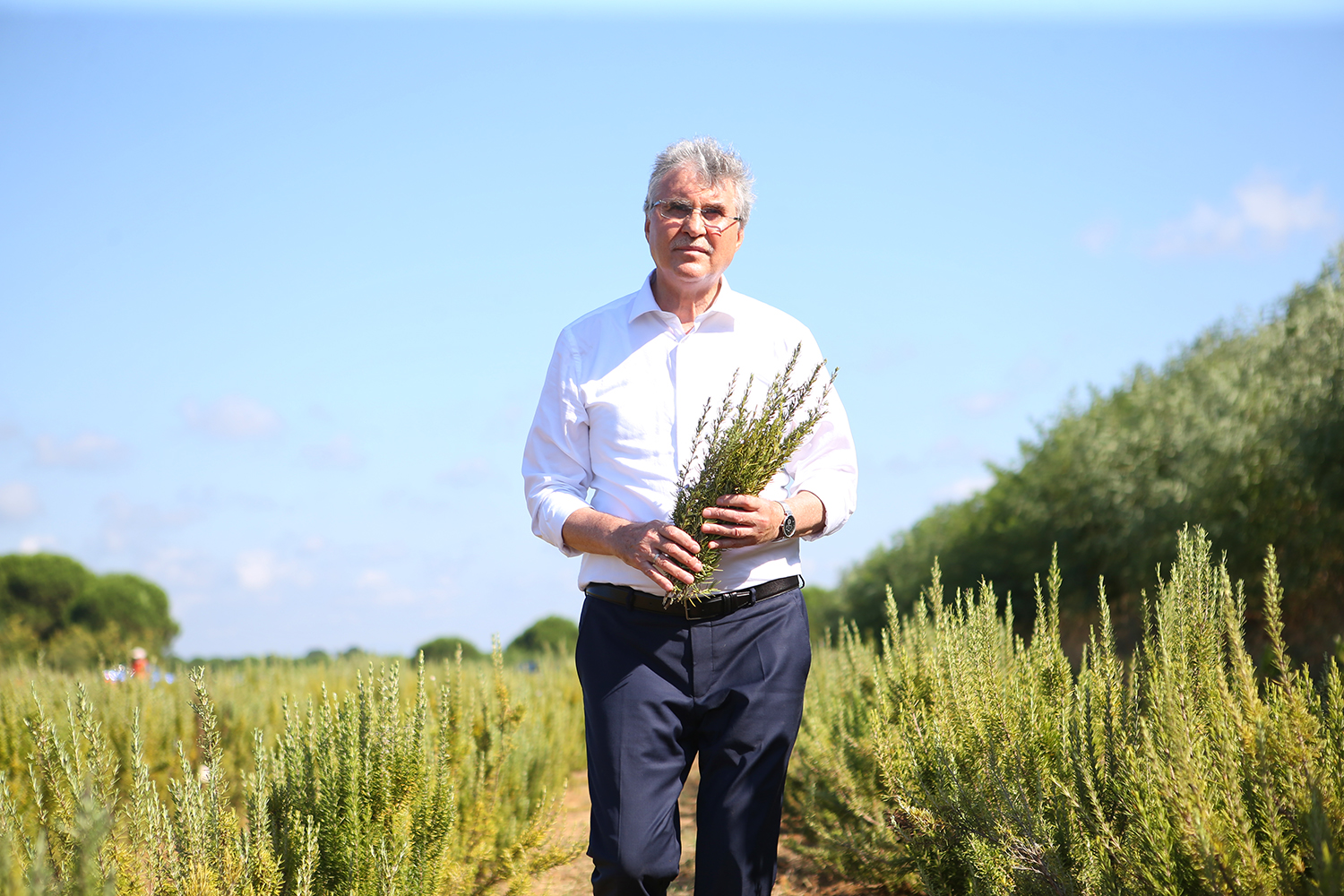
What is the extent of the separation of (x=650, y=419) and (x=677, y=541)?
49 cm

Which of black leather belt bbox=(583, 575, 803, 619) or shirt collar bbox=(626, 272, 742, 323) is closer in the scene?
black leather belt bbox=(583, 575, 803, 619)

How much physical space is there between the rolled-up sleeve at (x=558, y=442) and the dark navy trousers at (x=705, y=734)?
1.25ft

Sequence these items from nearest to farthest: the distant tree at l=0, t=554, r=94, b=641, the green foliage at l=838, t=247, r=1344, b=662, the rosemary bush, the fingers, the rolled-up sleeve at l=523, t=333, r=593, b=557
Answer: the rosemary bush, the fingers, the rolled-up sleeve at l=523, t=333, r=593, b=557, the green foliage at l=838, t=247, r=1344, b=662, the distant tree at l=0, t=554, r=94, b=641

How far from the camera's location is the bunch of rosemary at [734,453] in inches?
104

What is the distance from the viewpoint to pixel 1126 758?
2303 mm

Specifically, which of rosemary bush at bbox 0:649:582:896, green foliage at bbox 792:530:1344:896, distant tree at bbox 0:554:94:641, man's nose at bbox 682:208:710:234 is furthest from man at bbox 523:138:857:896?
distant tree at bbox 0:554:94:641

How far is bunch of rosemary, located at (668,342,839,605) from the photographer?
2.65 m

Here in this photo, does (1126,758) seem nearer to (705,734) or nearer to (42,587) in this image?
(705,734)

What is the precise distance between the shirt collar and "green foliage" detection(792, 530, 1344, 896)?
3.54ft

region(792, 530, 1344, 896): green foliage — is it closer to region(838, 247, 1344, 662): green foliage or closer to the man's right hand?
the man's right hand

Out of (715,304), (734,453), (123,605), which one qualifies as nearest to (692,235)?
(715,304)

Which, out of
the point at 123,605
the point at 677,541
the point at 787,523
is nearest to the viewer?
the point at 677,541

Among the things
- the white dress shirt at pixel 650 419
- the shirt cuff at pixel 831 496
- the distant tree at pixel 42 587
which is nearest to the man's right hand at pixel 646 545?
the white dress shirt at pixel 650 419

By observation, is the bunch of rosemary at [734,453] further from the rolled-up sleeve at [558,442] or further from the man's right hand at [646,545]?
the rolled-up sleeve at [558,442]
